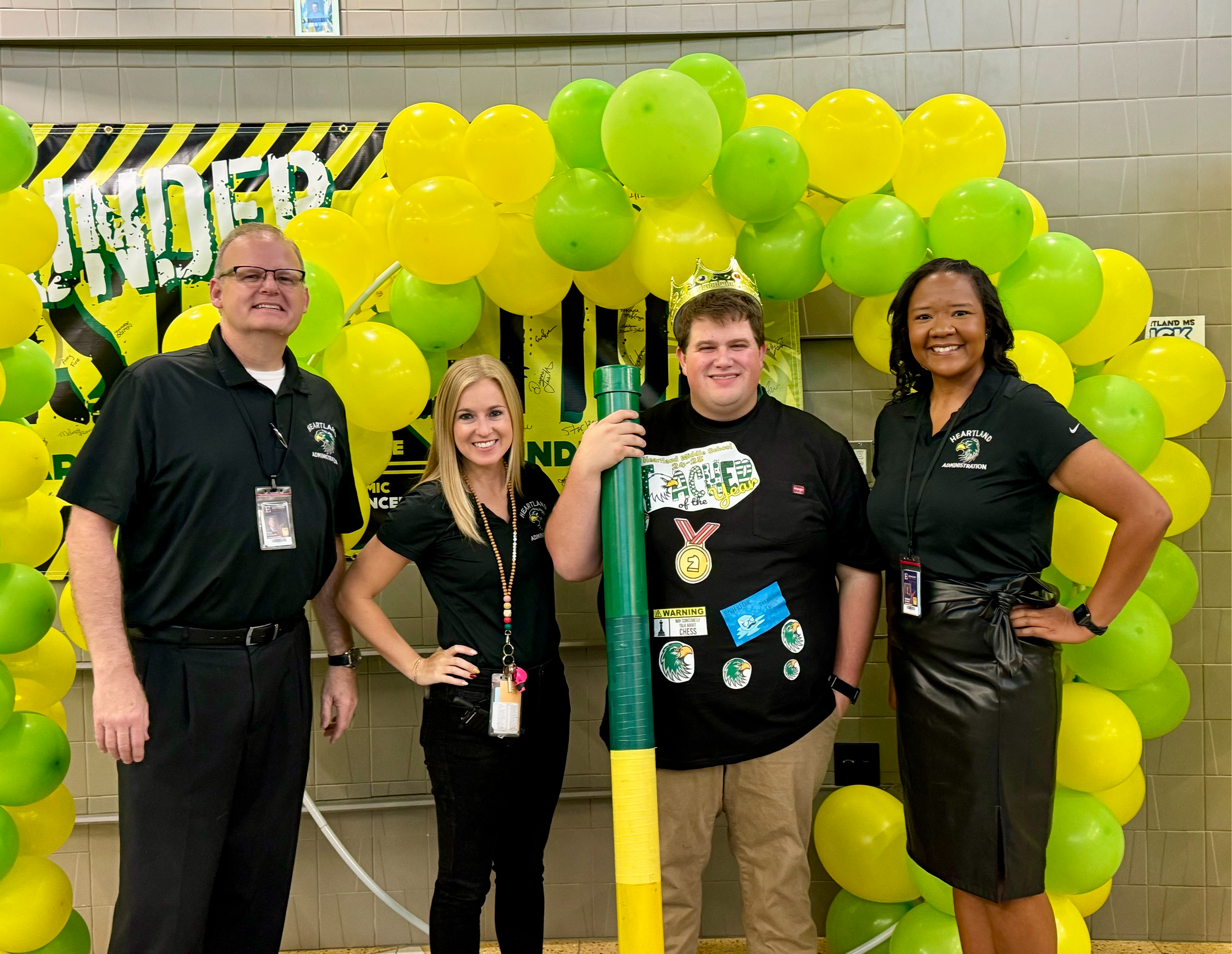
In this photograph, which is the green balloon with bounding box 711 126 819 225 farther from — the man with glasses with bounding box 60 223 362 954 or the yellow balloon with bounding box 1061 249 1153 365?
the man with glasses with bounding box 60 223 362 954

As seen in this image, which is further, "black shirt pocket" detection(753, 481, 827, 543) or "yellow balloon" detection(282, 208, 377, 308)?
"yellow balloon" detection(282, 208, 377, 308)

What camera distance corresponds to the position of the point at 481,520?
191 cm

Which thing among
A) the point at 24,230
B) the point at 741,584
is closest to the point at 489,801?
the point at 741,584

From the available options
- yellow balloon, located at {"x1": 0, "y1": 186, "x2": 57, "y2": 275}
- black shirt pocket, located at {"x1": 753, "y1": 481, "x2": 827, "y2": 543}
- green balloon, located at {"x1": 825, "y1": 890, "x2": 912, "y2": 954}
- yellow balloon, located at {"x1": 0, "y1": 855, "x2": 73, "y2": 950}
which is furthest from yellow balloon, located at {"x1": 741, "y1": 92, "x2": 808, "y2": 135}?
yellow balloon, located at {"x1": 0, "y1": 855, "x2": 73, "y2": 950}

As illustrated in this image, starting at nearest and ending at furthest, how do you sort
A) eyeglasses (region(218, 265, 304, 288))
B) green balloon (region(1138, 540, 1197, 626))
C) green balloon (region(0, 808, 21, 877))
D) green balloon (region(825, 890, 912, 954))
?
eyeglasses (region(218, 265, 304, 288)), green balloon (region(0, 808, 21, 877)), green balloon (region(1138, 540, 1197, 626)), green balloon (region(825, 890, 912, 954))

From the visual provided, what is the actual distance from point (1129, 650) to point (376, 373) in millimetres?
1979

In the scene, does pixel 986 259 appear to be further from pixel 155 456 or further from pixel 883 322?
pixel 155 456

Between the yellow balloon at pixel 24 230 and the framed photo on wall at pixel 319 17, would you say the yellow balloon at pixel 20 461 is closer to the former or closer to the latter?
the yellow balloon at pixel 24 230

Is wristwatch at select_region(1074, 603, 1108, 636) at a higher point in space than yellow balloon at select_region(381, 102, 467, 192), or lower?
lower

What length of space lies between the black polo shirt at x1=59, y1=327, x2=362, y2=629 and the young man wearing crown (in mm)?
598

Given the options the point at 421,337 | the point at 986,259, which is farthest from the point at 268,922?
the point at 986,259

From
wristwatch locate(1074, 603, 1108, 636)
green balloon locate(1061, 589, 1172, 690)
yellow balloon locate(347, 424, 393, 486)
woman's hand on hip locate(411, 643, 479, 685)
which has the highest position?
yellow balloon locate(347, 424, 393, 486)

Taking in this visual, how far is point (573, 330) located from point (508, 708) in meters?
1.34

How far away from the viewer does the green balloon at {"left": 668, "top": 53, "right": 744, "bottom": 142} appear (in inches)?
83.0
